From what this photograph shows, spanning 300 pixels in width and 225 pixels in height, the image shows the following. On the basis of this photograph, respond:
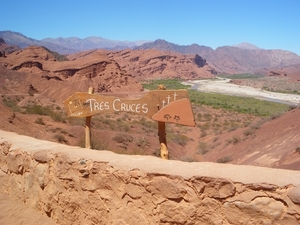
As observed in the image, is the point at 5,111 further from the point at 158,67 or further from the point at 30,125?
the point at 158,67

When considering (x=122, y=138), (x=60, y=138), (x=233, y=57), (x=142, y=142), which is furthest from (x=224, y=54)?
(x=60, y=138)

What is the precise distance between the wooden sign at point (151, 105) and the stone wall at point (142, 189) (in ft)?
2.35

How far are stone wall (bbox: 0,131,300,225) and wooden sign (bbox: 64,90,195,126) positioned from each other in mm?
716

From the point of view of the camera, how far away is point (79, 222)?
11.0ft

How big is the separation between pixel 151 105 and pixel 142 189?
1.29 meters

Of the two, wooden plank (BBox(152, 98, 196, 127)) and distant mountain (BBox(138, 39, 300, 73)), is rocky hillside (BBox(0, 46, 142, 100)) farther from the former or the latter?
distant mountain (BBox(138, 39, 300, 73))

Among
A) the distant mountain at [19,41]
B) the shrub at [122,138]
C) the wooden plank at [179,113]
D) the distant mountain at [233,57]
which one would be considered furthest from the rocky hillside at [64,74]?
the distant mountain at [19,41]

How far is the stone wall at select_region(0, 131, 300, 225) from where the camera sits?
2389 millimetres

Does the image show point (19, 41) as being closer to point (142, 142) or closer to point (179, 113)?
point (142, 142)

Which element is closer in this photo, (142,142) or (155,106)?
A: (155,106)

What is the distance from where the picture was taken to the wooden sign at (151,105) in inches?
146

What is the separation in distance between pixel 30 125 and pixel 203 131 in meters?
12.3

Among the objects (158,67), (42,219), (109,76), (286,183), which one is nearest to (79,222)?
(42,219)

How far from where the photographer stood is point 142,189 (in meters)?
2.90
